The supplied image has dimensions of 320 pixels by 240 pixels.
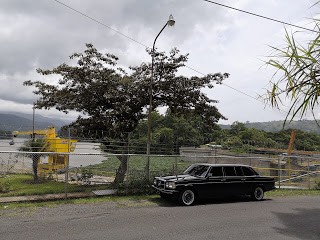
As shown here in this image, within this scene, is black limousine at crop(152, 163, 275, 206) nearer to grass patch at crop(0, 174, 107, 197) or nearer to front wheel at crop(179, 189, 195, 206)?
front wheel at crop(179, 189, 195, 206)

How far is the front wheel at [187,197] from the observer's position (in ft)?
38.2

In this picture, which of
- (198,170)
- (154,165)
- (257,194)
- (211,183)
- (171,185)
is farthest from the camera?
(154,165)

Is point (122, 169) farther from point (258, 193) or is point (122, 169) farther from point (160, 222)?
point (160, 222)

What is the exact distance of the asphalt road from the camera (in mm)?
7488

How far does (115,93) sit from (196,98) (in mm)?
4208

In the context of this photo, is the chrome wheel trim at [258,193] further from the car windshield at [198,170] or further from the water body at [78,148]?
the water body at [78,148]

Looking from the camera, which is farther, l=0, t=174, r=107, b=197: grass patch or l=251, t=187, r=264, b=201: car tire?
l=251, t=187, r=264, b=201: car tire

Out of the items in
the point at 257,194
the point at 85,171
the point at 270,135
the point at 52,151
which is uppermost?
the point at 270,135

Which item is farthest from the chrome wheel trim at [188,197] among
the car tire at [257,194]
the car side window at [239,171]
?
the car tire at [257,194]

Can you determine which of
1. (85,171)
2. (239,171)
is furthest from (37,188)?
(239,171)

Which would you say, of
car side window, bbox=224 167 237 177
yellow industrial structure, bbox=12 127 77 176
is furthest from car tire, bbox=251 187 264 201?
yellow industrial structure, bbox=12 127 77 176

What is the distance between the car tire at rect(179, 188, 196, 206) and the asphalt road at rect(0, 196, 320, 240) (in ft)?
1.05

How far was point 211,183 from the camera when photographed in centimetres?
1229

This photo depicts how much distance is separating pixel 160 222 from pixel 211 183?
4.08m
